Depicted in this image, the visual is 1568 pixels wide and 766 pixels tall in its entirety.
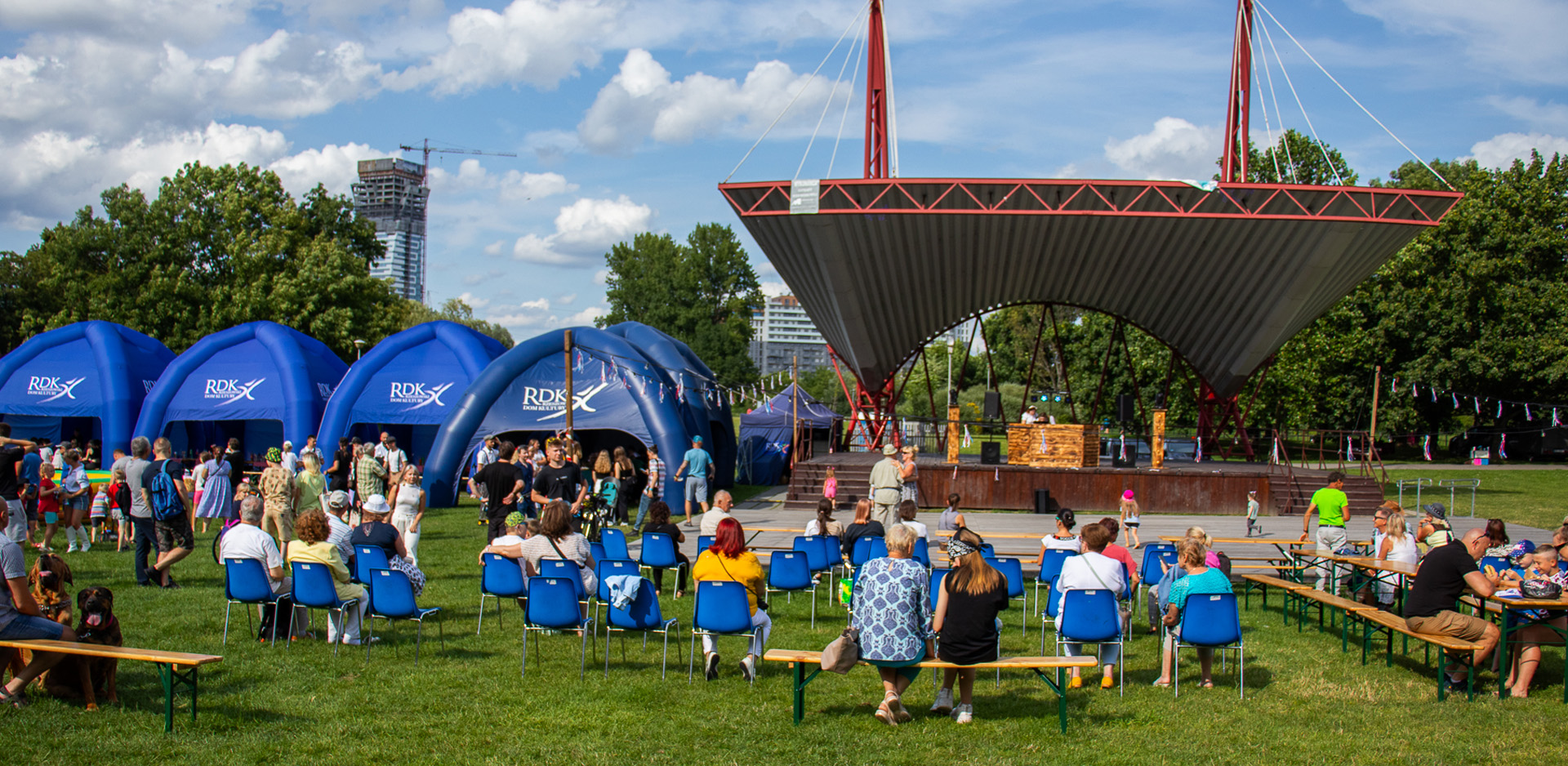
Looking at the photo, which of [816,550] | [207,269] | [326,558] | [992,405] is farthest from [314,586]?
[207,269]

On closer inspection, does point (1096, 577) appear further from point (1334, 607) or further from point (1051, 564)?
point (1334, 607)

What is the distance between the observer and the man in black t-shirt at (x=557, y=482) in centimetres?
1141

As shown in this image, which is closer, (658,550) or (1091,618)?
(1091,618)

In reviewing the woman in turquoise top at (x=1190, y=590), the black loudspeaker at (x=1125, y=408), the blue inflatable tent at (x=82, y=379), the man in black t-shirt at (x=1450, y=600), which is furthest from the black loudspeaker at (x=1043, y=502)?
the blue inflatable tent at (x=82, y=379)

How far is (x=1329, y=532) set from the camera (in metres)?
10.9

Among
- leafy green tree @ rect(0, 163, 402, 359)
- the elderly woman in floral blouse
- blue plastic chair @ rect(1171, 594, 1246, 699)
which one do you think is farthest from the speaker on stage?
leafy green tree @ rect(0, 163, 402, 359)

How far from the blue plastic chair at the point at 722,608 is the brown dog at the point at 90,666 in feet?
11.2

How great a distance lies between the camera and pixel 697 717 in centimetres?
589

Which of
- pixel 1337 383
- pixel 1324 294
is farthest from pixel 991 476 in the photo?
pixel 1337 383

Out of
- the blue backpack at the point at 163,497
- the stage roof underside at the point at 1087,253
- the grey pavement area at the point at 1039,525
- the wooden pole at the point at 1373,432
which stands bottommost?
the grey pavement area at the point at 1039,525

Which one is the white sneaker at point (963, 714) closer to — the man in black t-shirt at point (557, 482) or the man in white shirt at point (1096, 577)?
the man in white shirt at point (1096, 577)

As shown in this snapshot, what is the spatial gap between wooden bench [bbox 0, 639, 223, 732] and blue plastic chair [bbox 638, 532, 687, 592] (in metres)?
4.48

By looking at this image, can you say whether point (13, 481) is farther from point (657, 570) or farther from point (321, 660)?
point (657, 570)

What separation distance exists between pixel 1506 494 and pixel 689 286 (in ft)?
179
